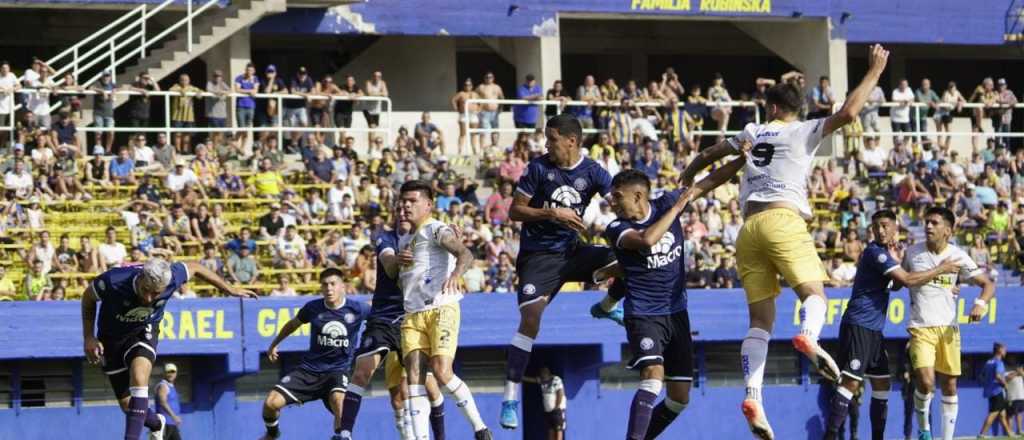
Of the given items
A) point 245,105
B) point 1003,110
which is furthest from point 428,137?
point 1003,110

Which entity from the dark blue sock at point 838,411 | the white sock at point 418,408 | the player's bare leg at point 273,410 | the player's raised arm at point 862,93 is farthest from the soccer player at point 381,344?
the player's raised arm at point 862,93

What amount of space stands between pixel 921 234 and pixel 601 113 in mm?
6029

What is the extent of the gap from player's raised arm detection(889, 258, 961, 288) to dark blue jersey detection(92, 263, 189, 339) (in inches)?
252

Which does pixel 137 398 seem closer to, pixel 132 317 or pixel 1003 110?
pixel 132 317

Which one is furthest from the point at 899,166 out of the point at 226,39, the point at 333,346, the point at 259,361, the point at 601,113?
the point at 333,346

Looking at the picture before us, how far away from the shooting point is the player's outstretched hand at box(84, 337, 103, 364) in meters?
16.7

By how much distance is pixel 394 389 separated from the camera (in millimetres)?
18750

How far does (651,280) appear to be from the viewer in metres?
14.9

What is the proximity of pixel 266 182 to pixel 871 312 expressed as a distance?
14.0 meters

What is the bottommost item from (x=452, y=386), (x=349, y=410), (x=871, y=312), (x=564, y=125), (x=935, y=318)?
(x=349, y=410)

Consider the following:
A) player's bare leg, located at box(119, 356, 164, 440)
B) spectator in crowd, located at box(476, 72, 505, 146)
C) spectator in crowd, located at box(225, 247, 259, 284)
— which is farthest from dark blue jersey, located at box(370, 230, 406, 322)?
spectator in crowd, located at box(476, 72, 505, 146)

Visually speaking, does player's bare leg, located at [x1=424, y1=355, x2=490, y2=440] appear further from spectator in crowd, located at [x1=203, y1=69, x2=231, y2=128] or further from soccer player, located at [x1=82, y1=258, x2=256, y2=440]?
spectator in crowd, located at [x1=203, y1=69, x2=231, y2=128]

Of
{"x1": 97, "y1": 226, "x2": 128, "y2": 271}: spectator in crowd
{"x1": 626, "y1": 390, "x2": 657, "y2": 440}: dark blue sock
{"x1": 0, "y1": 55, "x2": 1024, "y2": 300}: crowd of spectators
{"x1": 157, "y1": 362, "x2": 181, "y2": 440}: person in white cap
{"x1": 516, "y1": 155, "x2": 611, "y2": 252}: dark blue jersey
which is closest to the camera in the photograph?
{"x1": 626, "y1": 390, "x2": 657, "y2": 440}: dark blue sock

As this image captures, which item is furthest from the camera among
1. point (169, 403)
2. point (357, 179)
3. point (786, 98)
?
point (357, 179)
